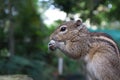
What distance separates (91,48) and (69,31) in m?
0.44

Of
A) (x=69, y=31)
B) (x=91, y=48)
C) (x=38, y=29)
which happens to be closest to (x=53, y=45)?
(x=69, y=31)

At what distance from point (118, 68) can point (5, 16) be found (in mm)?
5324

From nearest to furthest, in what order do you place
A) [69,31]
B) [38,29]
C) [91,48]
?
[91,48]
[69,31]
[38,29]

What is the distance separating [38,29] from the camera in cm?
1295

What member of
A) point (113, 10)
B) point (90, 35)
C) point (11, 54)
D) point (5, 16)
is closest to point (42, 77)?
point (11, 54)

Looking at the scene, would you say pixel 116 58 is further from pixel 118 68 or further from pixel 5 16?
pixel 5 16

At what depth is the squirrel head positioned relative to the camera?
21.6 feet

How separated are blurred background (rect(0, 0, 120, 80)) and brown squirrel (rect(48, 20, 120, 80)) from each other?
6.10 ft

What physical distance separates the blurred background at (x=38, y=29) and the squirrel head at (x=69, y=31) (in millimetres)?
1790

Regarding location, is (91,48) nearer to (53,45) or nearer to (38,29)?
(53,45)

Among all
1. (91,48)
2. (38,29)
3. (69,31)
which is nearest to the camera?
(91,48)

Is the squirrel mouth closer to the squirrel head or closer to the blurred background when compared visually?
the squirrel head

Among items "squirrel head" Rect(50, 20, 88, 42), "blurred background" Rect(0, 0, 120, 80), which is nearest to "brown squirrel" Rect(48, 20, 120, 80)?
"squirrel head" Rect(50, 20, 88, 42)

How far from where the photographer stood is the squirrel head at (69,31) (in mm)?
6578
